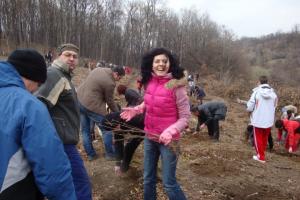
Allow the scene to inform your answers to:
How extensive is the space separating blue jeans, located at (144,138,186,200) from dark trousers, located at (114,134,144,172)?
3.88 ft

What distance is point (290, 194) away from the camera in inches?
213

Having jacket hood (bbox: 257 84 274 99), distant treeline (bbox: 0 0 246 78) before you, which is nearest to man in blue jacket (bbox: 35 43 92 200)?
jacket hood (bbox: 257 84 274 99)

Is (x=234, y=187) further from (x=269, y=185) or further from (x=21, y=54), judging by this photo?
(x=21, y=54)

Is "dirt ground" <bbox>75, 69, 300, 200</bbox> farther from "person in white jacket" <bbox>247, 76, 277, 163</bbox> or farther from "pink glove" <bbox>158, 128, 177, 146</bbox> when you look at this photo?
"pink glove" <bbox>158, 128, 177, 146</bbox>

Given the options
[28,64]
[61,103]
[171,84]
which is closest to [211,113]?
[171,84]

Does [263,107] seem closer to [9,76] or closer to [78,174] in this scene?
[78,174]

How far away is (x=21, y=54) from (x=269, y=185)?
180 inches

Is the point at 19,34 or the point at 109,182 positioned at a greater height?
the point at 19,34

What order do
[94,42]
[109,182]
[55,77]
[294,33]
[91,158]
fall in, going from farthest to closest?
[294,33] → [94,42] → [91,158] → [109,182] → [55,77]

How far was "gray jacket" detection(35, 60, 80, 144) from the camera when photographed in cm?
327

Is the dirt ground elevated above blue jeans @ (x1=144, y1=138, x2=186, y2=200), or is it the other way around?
blue jeans @ (x1=144, y1=138, x2=186, y2=200)

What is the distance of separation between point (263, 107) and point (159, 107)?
12.9ft

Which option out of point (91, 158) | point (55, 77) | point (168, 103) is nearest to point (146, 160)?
point (168, 103)

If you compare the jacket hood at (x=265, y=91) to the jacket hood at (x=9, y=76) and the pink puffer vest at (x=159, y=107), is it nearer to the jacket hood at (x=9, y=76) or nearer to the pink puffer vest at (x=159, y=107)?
the pink puffer vest at (x=159, y=107)
